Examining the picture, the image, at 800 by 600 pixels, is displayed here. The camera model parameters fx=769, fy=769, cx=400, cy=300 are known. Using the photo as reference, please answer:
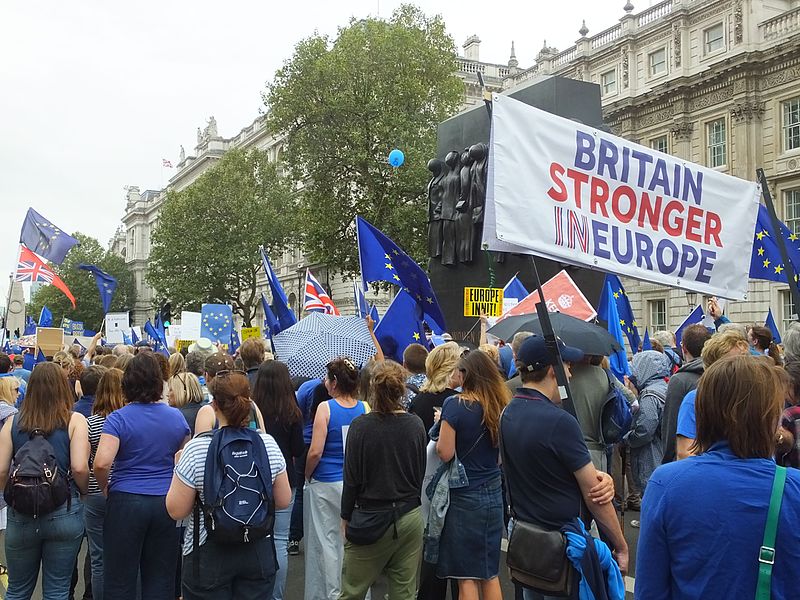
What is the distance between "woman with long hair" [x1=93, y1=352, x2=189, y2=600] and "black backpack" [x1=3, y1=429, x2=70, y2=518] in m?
0.23

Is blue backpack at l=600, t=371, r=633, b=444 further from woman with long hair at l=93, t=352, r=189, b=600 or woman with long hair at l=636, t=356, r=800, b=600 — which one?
woman with long hair at l=636, t=356, r=800, b=600

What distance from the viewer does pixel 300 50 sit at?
31391 millimetres

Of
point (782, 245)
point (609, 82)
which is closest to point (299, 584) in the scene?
point (782, 245)

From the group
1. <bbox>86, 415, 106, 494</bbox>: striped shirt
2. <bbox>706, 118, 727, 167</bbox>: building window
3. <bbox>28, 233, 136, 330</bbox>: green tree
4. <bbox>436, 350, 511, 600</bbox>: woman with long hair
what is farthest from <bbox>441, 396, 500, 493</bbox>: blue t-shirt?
<bbox>28, 233, 136, 330</bbox>: green tree

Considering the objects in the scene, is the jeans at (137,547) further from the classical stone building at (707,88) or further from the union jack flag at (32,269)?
the classical stone building at (707,88)

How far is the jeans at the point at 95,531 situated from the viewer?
16.2 feet

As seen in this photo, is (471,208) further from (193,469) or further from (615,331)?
(193,469)

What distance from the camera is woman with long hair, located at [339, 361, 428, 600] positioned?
4.24 metres

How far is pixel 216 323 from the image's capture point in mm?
14906

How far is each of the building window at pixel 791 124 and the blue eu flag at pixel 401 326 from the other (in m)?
25.4

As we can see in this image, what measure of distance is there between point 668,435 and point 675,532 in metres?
2.67

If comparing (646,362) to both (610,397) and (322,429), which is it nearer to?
(610,397)

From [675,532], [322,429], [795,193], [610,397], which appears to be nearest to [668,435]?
[610,397]

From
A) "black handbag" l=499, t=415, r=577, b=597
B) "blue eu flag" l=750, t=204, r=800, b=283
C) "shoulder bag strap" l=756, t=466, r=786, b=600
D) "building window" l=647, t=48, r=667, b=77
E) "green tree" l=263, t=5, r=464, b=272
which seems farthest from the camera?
"building window" l=647, t=48, r=667, b=77
